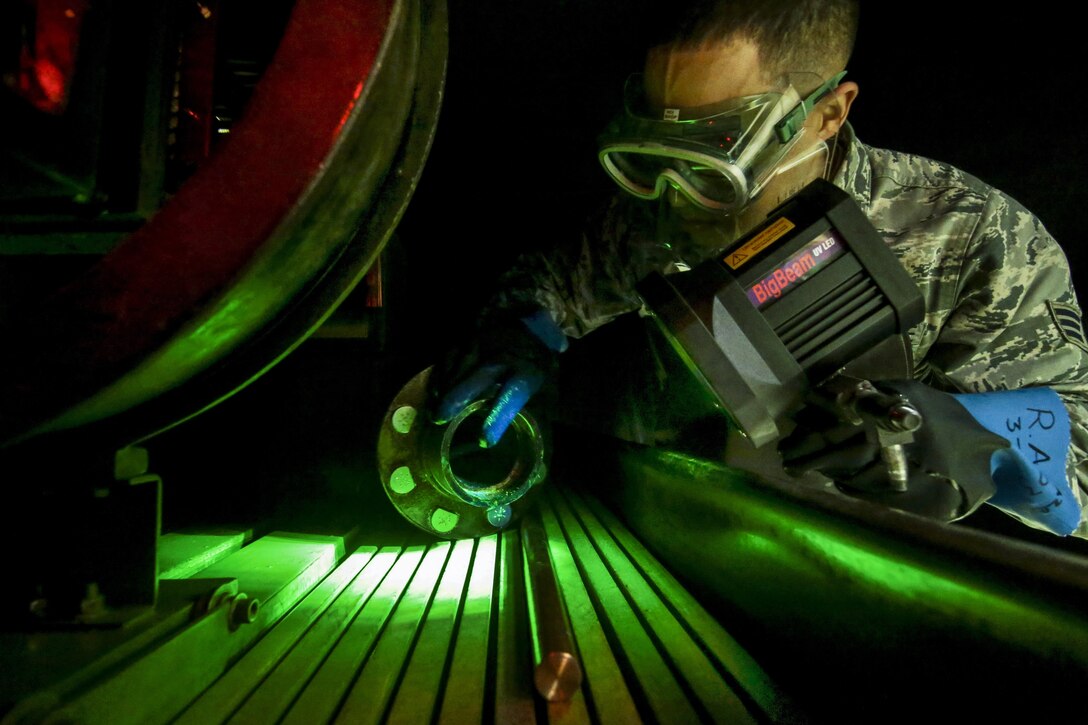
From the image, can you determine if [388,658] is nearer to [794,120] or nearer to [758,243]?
[758,243]

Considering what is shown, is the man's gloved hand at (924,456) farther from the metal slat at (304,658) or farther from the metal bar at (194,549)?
the metal bar at (194,549)

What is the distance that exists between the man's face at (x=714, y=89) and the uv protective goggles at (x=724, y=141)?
5 centimetres

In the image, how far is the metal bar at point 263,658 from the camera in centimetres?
59

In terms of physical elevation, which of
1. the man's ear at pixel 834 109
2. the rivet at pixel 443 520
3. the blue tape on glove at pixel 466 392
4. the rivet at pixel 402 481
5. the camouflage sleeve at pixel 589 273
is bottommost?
the rivet at pixel 443 520

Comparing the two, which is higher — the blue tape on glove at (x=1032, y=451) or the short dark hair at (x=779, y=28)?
the short dark hair at (x=779, y=28)

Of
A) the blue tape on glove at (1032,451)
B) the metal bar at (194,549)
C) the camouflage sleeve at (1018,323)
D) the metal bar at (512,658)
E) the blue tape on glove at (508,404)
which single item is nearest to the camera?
the metal bar at (512,658)

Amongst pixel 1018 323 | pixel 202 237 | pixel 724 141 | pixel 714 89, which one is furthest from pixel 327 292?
pixel 1018 323

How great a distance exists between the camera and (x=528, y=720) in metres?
0.57

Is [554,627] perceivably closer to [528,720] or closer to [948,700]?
[528,720]

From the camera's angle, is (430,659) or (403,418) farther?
(403,418)

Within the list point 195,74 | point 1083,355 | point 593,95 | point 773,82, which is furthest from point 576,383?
point 195,74

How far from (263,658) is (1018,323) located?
167 cm

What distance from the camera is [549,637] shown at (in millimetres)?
673

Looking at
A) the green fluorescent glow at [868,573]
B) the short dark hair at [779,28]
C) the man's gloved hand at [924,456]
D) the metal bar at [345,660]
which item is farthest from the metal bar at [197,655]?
the short dark hair at [779,28]
